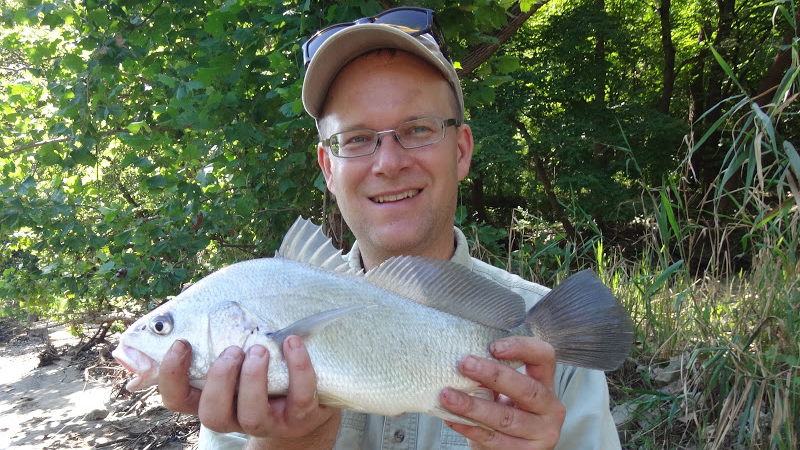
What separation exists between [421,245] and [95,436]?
4.21m

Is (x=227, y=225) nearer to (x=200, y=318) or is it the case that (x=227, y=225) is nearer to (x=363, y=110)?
(x=363, y=110)

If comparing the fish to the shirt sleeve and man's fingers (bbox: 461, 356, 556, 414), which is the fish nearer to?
man's fingers (bbox: 461, 356, 556, 414)

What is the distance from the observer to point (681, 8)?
13070mm

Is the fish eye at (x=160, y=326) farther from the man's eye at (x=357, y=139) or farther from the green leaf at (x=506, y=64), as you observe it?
the green leaf at (x=506, y=64)

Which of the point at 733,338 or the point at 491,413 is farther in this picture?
the point at 733,338

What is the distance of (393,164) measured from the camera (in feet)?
6.54

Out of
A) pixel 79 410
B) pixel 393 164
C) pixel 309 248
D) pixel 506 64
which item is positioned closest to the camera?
pixel 309 248

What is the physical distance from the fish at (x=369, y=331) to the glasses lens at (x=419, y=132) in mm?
739

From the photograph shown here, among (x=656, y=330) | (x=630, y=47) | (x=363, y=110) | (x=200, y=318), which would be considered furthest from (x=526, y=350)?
(x=630, y=47)

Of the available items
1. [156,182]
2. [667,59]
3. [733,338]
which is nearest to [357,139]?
[733,338]

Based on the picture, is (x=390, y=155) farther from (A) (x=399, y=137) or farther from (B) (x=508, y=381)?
(B) (x=508, y=381)

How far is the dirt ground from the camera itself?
4.44m

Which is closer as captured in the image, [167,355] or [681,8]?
[167,355]

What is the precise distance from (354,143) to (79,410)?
4.92m
